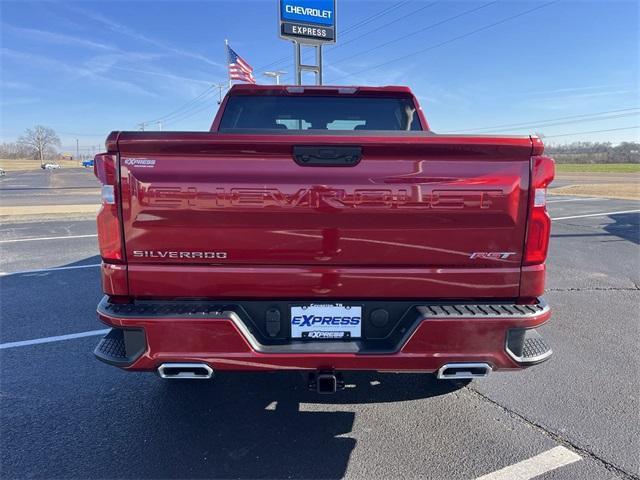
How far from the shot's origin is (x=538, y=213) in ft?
7.12

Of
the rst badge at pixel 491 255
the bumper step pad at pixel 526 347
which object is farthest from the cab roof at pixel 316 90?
the bumper step pad at pixel 526 347

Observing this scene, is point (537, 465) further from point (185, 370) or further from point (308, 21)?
point (308, 21)

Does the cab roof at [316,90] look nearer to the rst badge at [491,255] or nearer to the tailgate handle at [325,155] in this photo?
the tailgate handle at [325,155]

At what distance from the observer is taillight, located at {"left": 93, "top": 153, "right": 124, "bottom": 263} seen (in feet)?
6.93

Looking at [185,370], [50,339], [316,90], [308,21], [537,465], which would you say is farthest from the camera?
[308,21]

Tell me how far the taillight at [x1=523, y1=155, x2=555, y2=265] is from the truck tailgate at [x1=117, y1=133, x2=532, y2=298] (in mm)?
44

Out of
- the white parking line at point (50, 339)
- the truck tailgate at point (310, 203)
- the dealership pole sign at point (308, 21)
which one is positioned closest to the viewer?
the truck tailgate at point (310, 203)

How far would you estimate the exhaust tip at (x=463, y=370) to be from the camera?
7.39ft

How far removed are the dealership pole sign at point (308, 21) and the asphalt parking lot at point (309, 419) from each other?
37.9 ft

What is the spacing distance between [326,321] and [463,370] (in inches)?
30.9

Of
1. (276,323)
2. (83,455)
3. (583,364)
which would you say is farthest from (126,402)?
(583,364)

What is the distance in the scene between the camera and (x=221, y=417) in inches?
114

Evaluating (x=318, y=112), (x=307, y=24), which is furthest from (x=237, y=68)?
(x=318, y=112)

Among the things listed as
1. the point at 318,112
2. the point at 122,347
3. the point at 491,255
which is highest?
the point at 318,112
